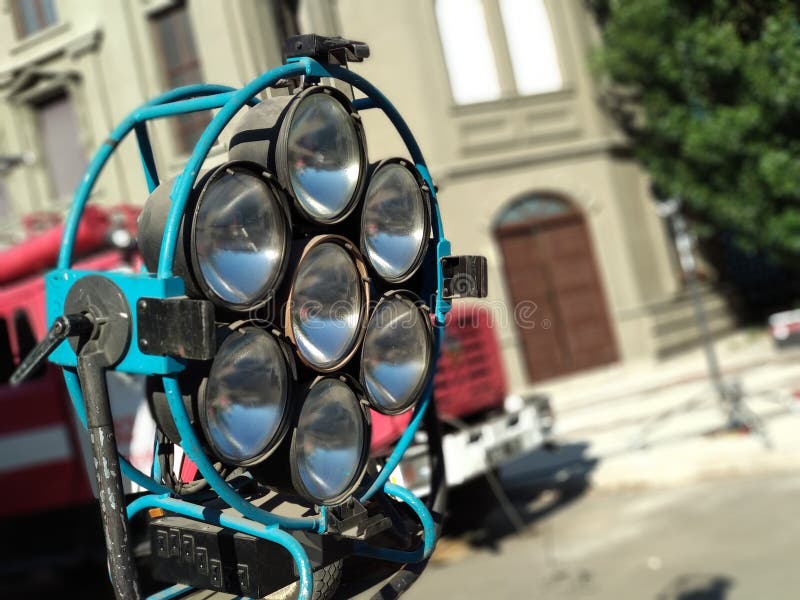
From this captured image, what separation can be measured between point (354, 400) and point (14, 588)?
673 cm

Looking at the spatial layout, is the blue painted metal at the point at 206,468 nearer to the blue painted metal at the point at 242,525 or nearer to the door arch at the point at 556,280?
the blue painted metal at the point at 242,525

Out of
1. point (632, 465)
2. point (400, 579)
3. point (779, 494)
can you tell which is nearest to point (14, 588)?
point (632, 465)

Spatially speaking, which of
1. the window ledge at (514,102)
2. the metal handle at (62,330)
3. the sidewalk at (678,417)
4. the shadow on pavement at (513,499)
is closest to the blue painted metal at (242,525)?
the metal handle at (62,330)

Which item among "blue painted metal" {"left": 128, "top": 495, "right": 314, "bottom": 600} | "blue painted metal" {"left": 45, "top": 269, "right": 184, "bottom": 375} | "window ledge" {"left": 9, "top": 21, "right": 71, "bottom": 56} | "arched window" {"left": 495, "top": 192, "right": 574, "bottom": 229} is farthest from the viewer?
"arched window" {"left": 495, "top": 192, "right": 574, "bottom": 229}

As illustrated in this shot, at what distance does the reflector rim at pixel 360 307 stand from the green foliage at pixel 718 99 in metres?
11.5

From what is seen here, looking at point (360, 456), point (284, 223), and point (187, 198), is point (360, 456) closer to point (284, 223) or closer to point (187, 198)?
point (284, 223)

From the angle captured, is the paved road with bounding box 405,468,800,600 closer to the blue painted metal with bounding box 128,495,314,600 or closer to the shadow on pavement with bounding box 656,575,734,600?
the shadow on pavement with bounding box 656,575,734,600

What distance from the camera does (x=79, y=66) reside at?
10.9 ft

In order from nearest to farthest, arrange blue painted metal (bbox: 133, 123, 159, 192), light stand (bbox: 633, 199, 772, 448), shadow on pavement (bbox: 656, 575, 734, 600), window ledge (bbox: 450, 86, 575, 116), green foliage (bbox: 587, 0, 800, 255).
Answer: blue painted metal (bbox: 133, 123, 159, 192)
shadow on pavement (bbox: 656, 575, 734, 600)
light stand (bbox: 633, 199, 772, 448)
green foliage (bbox: 587, 0, 800, 255)
window ledge (bbox: 450, 86, 575, 116)

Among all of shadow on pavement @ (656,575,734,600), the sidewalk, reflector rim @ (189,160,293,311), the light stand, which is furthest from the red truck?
reflector rim @ (189,160,293,311)

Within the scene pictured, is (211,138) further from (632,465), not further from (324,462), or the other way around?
(632,465)

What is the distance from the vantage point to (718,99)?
13953 millimetres

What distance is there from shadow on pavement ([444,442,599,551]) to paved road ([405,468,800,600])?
3 cm

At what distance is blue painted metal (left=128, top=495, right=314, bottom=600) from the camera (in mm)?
1671
